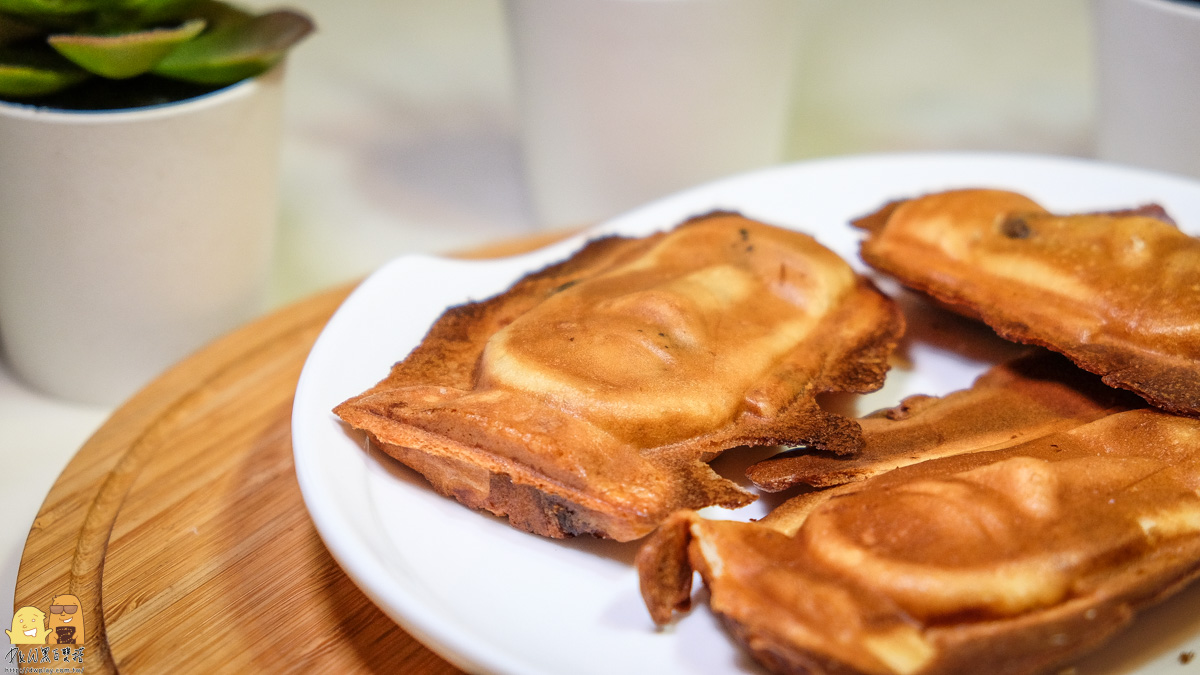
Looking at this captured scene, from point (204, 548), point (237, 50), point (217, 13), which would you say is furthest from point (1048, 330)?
point (217, 13)

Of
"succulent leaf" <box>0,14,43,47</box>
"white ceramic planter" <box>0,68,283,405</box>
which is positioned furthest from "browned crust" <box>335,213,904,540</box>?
"succulent leaf" <box>0,14,43,47</box>

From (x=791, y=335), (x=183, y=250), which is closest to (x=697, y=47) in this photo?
(x=791, y=335)

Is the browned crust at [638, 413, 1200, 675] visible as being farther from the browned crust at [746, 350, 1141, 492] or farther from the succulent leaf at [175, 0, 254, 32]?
the succulent leaf at [175, 0, 254, 32]

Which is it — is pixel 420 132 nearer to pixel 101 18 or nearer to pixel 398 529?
pixel 101 18

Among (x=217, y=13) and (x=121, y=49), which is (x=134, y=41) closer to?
(x=121, y=49)

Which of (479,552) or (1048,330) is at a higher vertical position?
(1048,330)

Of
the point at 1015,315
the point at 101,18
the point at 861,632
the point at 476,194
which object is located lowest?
the point at 476,194

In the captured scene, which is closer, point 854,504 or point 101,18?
point 854,504
